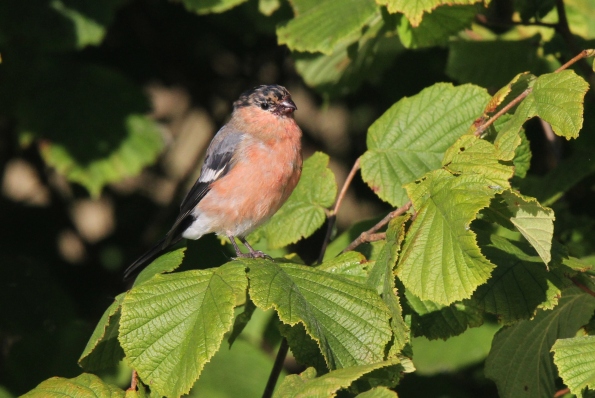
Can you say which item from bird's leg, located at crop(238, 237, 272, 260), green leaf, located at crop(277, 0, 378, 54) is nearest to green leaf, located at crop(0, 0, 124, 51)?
green leaf, located at crop(277, 0, 378, 54)

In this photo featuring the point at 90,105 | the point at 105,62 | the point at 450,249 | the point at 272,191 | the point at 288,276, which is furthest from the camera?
the point at 105,62

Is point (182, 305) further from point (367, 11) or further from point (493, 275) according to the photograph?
point (367, 11)

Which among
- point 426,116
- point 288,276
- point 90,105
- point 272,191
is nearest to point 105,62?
point 90,105

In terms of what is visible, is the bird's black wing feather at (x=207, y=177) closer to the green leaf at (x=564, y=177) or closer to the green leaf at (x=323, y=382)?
the green leaf at (x=564, y=177)

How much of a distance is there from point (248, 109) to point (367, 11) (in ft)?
4.60

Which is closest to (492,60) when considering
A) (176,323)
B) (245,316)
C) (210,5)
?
(210,5)

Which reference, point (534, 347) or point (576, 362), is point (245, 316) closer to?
point (534, 347)

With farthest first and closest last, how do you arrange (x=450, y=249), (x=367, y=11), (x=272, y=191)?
(x=272, y=191), (x=367, y=11), (x=450, y=249)

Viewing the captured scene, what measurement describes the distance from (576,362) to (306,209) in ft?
5.11

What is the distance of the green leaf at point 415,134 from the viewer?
11.0ft

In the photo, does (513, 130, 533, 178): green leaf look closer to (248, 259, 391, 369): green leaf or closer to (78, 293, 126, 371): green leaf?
(248, 259, 391, 369): green leaf

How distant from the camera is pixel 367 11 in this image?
380cm

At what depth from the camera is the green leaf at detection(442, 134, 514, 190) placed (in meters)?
2.44

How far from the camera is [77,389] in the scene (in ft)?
8.55
